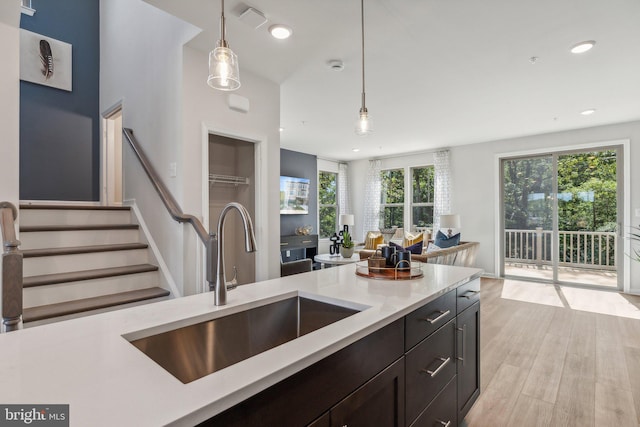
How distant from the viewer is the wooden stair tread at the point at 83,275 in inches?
92.3

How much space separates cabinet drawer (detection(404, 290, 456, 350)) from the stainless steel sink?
0.73 ft

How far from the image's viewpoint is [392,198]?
7648 millimetres

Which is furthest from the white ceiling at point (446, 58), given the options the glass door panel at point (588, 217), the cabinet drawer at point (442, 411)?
the cabinet drawer at point (442, 411)

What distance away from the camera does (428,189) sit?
7047mm

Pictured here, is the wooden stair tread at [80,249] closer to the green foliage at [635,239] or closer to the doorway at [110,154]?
the doorway at [110,154]

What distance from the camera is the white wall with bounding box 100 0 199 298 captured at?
2.82 meters

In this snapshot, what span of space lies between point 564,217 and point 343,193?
4.53 m

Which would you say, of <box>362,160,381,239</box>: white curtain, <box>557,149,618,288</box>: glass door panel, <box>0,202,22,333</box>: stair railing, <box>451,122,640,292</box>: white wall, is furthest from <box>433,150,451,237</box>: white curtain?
<box>0,202,22,333</box>: stair railing

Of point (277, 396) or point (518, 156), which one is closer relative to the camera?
point (277, 396)

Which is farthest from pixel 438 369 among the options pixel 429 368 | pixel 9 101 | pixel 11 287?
pixel 9 101

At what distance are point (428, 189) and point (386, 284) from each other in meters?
5.89

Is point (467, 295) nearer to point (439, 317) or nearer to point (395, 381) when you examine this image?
point (439, 317)

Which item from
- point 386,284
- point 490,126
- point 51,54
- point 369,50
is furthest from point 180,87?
point 490,126

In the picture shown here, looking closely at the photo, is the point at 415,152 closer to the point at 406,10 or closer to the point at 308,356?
the point at 406,10
